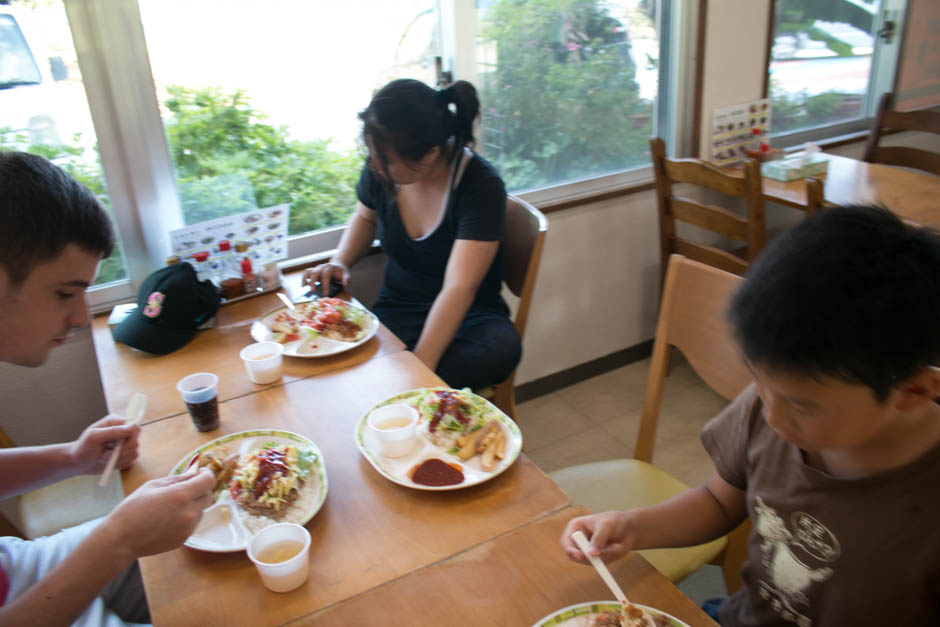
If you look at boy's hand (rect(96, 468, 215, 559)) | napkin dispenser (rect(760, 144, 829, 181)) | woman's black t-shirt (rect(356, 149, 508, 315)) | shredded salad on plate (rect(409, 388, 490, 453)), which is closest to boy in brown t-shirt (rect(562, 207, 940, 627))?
shredded salad on plate (rect(409, 388, 490, 453))

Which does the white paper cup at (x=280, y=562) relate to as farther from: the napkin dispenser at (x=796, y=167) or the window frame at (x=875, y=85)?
the window frame at (x=875, y=85)

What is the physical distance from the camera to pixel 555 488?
1027 mm

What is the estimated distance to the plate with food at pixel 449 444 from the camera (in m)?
1.05

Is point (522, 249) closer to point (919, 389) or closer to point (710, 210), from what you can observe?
point (710, 210)

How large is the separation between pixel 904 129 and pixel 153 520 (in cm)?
316

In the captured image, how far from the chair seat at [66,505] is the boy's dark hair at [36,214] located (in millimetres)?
660

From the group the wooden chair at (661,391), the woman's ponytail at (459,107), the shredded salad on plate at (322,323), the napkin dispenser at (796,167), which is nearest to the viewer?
the wooden chair at (661,391)

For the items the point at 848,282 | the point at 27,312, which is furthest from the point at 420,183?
the point at 848,282

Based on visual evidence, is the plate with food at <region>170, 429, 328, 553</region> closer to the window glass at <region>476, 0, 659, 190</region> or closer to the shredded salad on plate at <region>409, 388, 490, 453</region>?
the shredded salad on plate at <region>409, 388, 490, 453</region>

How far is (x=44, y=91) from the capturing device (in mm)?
1780

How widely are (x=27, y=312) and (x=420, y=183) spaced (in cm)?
114

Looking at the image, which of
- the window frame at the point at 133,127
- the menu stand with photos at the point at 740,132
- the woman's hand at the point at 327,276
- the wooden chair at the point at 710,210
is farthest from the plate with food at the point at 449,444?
the menu stand with photos at the point at 740,132

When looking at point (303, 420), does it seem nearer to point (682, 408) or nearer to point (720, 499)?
point (720, 499)

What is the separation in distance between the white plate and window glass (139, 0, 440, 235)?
68.8 inches
